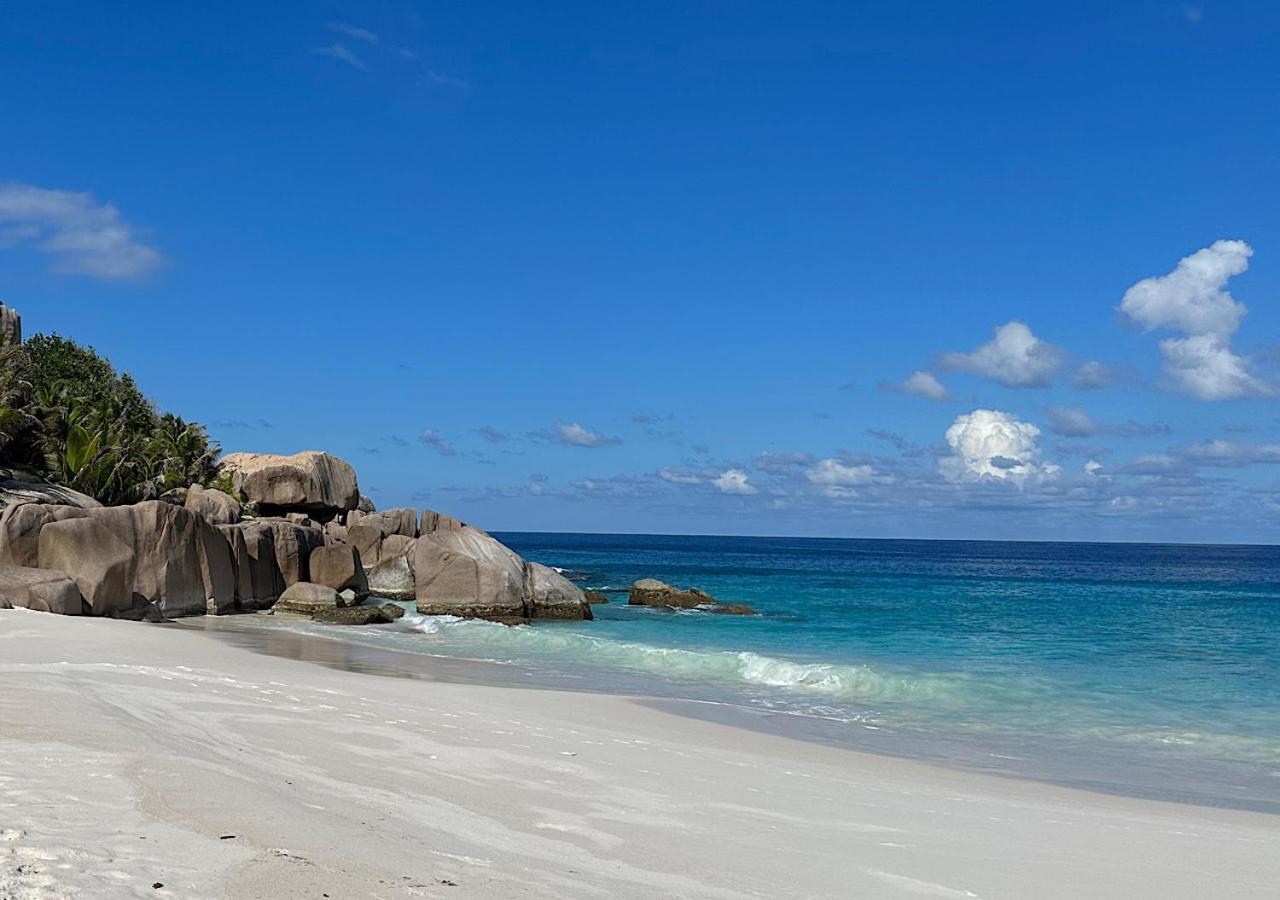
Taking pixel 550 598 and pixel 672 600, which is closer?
pixel 550 598

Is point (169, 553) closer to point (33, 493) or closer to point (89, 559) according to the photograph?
point (89, 559)

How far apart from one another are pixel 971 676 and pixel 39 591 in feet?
62.2

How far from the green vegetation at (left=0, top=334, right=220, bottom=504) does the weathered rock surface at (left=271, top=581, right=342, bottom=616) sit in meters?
8.38

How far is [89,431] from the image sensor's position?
35125mm

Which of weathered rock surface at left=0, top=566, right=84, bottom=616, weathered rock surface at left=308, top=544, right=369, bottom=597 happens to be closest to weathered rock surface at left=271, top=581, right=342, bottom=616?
weathered rock surface at left=308, top=544, right=369, bottom=597

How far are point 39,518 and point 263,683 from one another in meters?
11.9

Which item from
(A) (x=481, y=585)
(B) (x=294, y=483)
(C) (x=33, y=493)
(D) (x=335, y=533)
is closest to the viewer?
(C) (x=33, y=493)

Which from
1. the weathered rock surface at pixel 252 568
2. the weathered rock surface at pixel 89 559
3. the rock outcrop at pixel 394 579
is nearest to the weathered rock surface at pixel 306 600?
the weathered rock surface at pixel 252 568

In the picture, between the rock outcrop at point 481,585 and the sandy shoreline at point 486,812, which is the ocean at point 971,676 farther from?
the sandy shoreline at point 486,812

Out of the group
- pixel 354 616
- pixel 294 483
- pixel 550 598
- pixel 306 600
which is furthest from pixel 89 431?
pixel 550 598

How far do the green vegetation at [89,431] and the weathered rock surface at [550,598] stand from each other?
14566 millimetres

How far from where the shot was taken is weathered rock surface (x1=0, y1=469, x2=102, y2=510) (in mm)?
27047

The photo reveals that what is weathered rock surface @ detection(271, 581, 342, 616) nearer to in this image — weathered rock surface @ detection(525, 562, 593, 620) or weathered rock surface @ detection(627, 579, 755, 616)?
weathered rock surface @ detection(525, 562, 593, 620)

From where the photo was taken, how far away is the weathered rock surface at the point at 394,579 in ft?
125
